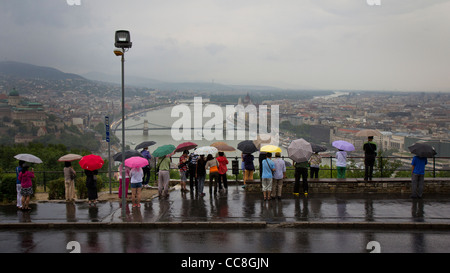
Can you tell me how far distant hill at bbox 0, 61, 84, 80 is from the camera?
17338 cm

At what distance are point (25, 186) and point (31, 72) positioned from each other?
611ft

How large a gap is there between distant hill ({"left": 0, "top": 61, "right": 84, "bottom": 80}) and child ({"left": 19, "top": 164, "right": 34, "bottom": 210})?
177709 millimetres

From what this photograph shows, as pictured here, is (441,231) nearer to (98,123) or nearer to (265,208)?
(265,208)

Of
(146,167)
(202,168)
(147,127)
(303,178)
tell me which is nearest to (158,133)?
(147,127)

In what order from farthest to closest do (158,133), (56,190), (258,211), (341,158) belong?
(158,133)
(341,158)
(56,190)
(258,211)

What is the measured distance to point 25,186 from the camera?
10172 mm

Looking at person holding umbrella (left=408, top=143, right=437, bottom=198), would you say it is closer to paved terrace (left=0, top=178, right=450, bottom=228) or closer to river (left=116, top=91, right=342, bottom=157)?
paved terrace (left=0, top=178, right=450, bottom=228)

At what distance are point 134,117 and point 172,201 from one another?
4336 inches

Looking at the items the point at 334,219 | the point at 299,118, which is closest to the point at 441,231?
the point at 334,219

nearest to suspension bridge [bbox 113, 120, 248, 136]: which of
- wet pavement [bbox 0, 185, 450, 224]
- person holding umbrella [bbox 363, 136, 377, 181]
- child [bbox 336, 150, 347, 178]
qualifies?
child [bbox 336, 150, 347, 178]

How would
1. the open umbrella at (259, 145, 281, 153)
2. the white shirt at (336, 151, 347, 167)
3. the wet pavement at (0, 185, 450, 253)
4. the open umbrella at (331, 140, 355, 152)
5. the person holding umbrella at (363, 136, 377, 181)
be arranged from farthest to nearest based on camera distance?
the white shirt at (336, 151, 347, 167)
the open umbrella at (331, 140, 355, 152)
the person holding umbrella at (363, 136, 377, 181)
the open umbrella at (259, 145, 281, 153)
the wet pavement at (0, 185, 450, 253)

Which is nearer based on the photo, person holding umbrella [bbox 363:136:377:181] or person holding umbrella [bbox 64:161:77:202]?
person holding umbrella [bbox 64:161:77:202]

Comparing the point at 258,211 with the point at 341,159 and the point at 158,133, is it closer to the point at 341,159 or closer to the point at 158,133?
the point at 341,159

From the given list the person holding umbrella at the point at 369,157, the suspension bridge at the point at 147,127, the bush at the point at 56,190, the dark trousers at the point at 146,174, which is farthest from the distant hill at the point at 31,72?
the person holding umbrella at the point at 369,157
